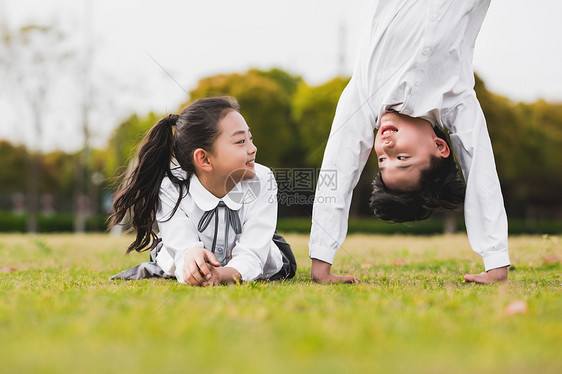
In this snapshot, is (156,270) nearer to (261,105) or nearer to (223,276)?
(223,276)

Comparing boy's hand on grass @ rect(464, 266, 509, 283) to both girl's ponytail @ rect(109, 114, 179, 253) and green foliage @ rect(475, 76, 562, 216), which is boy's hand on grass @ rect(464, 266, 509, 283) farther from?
green foliage @ rect(475, 76, 562, 216)

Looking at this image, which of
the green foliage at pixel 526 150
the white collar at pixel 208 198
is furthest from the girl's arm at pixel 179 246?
the green foliage at pixel 526 150

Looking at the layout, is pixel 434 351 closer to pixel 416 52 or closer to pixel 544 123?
pixel 416 52

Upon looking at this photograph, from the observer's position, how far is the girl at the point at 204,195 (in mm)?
3469

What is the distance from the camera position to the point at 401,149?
340 cm

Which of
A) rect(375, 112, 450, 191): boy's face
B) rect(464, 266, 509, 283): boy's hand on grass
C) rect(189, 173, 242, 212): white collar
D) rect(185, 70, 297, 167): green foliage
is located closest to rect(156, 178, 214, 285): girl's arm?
rect(189, 173, 242, 212): white collar

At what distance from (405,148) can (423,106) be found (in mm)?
300

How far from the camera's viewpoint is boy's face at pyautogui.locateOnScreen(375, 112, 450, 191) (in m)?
3.41

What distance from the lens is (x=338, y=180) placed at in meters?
3.60

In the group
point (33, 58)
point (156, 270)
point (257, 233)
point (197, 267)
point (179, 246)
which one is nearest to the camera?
point (197, 267)

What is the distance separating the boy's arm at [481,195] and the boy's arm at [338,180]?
0.63 meters

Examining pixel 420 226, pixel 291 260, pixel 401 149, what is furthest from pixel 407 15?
pixel 420 226

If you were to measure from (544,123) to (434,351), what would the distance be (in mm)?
32406

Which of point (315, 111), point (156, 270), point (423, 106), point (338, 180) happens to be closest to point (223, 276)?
point (156, 270)
